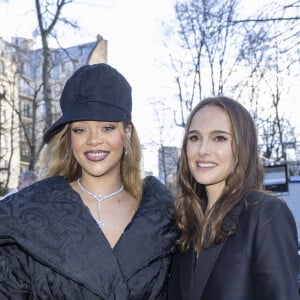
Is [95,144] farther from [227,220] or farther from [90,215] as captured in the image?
[227,220]

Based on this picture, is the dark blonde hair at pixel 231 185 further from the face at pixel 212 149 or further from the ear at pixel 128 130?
the ear at pixel 128 130

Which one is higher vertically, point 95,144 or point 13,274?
point 95,144

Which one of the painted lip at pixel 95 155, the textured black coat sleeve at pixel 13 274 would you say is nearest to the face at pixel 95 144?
the painted lip at pixel 95 155

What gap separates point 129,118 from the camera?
8.17 feet

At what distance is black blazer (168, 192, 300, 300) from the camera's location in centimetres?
189

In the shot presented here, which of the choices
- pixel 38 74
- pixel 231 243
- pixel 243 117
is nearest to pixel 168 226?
pixel 231 243

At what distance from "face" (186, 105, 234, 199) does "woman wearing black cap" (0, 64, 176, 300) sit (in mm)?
313

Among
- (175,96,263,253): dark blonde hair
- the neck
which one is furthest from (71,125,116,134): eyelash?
(175,96,263,253): dark blonde hair

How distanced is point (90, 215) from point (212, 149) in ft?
2.05

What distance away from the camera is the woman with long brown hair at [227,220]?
193 cm

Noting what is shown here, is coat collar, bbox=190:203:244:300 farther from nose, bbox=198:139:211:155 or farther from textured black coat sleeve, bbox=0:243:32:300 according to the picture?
textured black coat sleeve, bbox=0:243:32:300

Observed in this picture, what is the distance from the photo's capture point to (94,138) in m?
2.34

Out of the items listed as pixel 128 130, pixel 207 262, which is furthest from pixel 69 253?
pixel 128 130

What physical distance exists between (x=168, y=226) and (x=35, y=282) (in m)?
0.67
